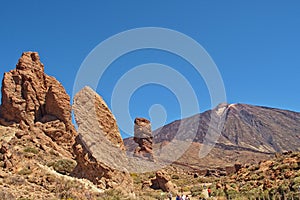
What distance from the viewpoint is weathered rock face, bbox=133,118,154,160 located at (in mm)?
49094

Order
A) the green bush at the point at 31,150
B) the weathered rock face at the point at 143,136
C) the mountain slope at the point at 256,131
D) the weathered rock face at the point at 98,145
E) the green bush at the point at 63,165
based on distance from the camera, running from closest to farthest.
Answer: the weathered rock face at the point at 98,145 → the green bush at the point at 63,165 → the green bush at the point at 31,150 → the weathered rock face at the point at 143,136 → the mountain slope at the point at 256,131

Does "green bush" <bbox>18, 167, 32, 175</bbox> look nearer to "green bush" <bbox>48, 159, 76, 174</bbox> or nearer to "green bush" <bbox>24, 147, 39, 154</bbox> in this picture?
"green bush" <bbox>48, 159, 76, 174</bbox>

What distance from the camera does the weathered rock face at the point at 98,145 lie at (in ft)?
61.4

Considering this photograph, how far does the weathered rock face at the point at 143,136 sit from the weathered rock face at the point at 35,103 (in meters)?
13.3

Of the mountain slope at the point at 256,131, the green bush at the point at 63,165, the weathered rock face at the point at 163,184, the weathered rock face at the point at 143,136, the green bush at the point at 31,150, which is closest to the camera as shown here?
the green bush at the point at 63,165

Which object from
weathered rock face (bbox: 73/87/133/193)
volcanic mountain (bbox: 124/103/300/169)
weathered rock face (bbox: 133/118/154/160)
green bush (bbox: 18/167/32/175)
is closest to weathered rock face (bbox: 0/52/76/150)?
weathered rock face (bbox: 133/118/154/160)

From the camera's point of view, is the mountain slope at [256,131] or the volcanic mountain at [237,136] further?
the mountain slope at [256,131]

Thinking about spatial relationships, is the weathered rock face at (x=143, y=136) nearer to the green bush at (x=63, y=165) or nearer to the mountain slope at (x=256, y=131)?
the green bush at (x=63, y=165)

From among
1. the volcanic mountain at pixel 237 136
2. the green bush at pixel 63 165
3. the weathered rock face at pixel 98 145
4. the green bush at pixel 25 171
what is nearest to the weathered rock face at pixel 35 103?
the green bush at pixel 63 165

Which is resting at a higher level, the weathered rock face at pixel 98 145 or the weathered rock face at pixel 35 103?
the weathered rock face at pixel 35 103

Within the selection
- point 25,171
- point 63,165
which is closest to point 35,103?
point 63,165

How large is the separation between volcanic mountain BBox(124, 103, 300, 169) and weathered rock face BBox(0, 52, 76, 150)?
6376cm

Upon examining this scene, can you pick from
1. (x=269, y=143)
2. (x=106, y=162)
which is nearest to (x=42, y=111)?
(x=106, y=162)

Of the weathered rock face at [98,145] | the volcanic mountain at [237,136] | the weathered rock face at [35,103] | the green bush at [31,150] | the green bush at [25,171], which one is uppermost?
the volcanic mountain at [237,136]
